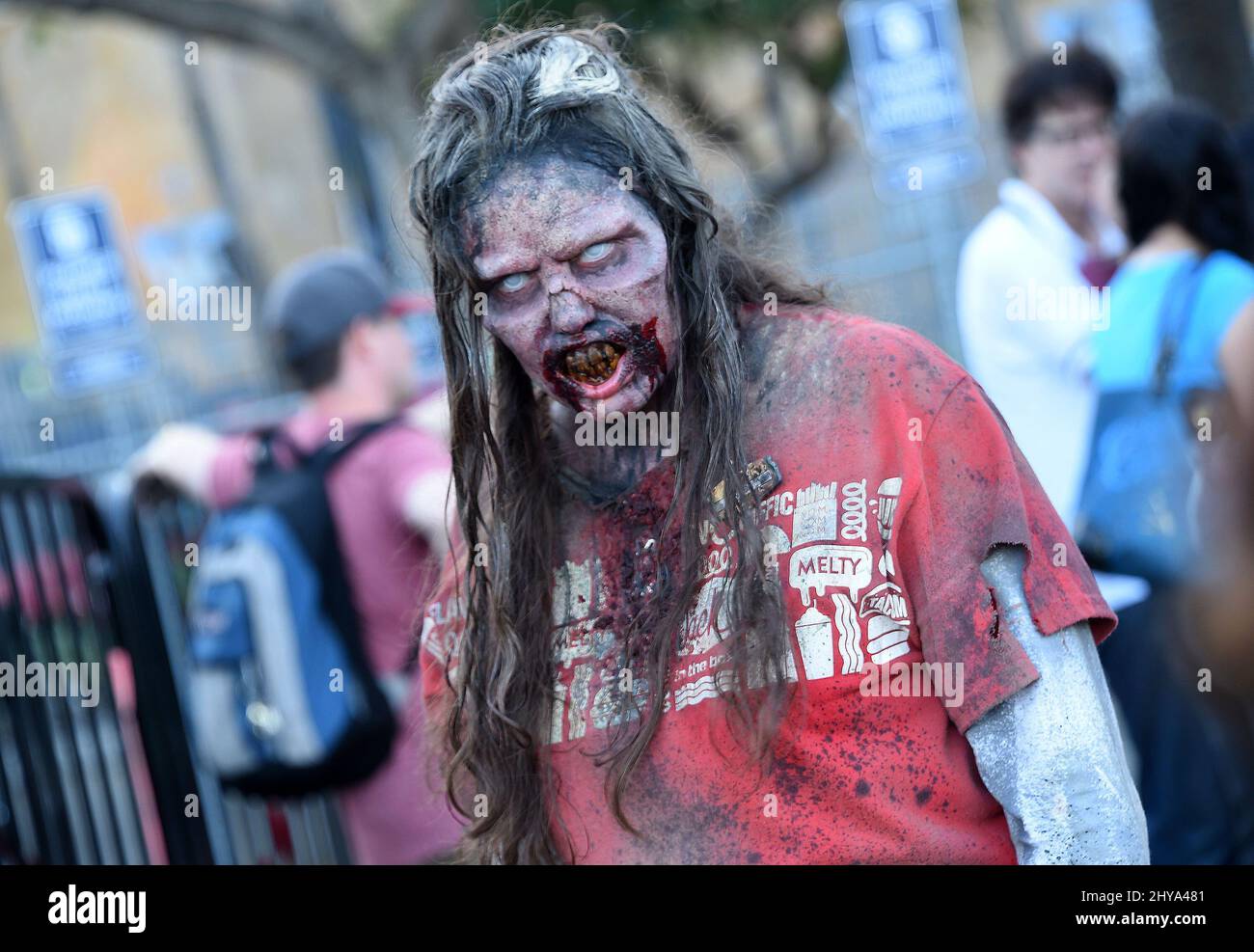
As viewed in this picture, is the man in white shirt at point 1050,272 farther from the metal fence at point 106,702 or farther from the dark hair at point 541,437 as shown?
the metal fence at point 106,702

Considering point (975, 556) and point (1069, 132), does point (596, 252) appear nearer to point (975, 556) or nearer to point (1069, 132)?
point (975, 556)

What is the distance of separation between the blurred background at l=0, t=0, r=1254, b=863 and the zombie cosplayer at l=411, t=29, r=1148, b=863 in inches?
14.7

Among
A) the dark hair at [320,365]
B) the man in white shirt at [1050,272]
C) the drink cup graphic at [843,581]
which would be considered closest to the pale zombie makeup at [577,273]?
the drink cup graphic at [843,581]

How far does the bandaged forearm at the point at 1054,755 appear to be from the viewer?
1.83m

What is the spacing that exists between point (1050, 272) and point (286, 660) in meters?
2.19

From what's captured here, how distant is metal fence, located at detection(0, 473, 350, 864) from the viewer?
3.82 meters

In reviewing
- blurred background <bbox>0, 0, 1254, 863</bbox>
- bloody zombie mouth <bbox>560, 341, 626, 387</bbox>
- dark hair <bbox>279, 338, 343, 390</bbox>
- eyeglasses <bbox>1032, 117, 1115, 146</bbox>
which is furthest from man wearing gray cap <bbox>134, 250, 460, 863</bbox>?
eyeglasses <bbox>1032, 117, 1115, 146</bbox>

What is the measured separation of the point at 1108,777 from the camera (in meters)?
1.83

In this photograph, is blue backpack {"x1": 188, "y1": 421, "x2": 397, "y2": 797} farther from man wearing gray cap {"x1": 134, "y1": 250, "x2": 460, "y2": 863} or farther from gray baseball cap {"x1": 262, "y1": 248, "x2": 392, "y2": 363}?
gray baseball cap {"x1": 262, "y1": 248, "x2": 392, "y2": 363}

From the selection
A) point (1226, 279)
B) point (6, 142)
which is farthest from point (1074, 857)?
point (6, 142)

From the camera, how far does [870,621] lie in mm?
1889

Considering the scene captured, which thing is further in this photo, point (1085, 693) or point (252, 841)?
point (252, 841)
